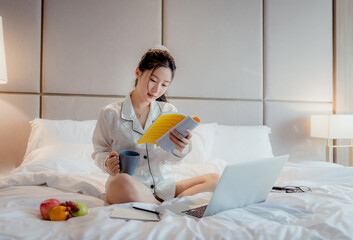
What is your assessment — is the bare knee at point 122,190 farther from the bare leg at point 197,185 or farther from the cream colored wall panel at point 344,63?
the cream colored wall panel at point 344,63

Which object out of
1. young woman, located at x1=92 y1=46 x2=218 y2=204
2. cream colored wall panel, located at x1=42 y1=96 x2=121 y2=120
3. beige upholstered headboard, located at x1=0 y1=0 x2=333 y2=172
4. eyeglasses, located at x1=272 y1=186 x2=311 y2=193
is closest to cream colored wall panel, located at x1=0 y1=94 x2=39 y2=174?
beige upholstered headboard, located at x1=0 y1=0 x2=333 y2=172

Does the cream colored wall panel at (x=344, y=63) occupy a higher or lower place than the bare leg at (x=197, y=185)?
higher

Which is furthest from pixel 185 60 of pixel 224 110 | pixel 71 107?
pixel 71 107

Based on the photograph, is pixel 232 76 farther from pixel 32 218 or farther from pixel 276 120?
pixel 32 218

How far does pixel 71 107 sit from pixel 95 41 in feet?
1.83

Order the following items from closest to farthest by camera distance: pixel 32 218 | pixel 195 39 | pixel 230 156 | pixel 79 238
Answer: pixel 79 238 < pixel 32 218 < pixel 230 156 < pixel 195 39

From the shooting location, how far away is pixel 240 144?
234 centimetres

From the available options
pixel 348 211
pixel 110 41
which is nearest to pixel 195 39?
pixel 110 41

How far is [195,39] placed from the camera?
104 inches

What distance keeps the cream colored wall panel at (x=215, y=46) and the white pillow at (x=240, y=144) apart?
39 centimetres

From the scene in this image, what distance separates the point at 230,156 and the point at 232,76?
0.80m

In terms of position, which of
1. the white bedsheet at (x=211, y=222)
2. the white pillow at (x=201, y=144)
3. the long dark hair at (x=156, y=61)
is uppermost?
the long dark hair at (x=156, y=61)

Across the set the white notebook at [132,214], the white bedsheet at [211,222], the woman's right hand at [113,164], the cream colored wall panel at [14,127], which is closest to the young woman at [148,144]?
the woman's right hand at [113,164]

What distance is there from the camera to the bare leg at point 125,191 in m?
1.11
